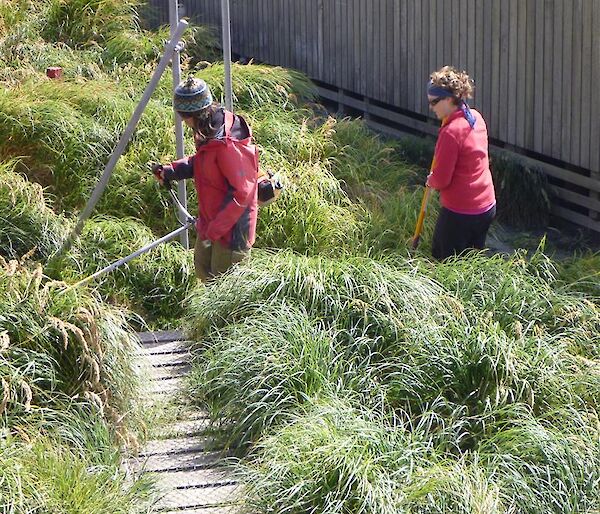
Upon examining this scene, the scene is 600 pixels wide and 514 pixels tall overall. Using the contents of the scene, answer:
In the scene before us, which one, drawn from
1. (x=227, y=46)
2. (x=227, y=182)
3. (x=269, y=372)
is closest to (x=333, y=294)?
(x=269, y=372)

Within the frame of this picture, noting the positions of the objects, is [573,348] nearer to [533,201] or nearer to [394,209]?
[394,209]

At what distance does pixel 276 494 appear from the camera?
5.12 meters

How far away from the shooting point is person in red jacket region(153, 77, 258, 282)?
22.5 feet

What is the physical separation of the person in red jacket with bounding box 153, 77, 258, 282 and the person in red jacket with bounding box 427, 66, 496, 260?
116 centimetres

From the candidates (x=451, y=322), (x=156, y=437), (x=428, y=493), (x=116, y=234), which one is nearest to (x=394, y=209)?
(x=116, y=234)

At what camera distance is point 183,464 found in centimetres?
581

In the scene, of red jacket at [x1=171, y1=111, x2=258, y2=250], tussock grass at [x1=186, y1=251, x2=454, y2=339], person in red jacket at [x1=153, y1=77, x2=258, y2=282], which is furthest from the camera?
red jacket at [x1=171, y1=111, x2=258, y2=250]

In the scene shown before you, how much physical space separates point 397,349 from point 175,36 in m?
2.47

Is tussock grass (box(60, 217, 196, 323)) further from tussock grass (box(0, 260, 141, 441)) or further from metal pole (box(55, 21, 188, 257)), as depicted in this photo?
tussock grass (box(0, 260, 141, 441))

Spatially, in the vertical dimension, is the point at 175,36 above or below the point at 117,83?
above

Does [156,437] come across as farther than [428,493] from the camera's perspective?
Yes

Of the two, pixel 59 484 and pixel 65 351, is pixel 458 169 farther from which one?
pixel 59 484

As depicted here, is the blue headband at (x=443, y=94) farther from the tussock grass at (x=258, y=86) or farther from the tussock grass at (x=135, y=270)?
the tussock grass at (x=258, y=86)

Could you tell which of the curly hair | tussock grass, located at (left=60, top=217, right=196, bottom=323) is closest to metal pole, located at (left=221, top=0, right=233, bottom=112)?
tussock grass, located at (left=60, top=217, right=196, bottom=323)
